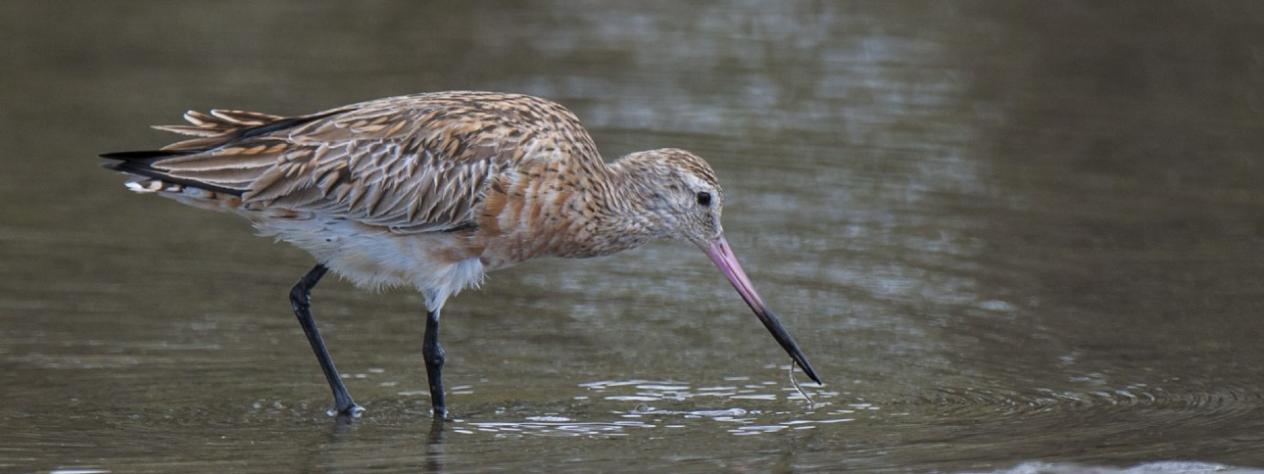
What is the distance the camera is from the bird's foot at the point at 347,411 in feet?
26.9

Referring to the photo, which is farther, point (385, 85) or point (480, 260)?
point (385, 85)

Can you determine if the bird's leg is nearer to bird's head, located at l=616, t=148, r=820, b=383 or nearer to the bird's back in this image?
the bird's back

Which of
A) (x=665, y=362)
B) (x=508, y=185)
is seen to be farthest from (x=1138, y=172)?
(x=508, y=185)

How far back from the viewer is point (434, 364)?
8477mm

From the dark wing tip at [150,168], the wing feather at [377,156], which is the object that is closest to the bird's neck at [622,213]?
the wing feather at [377,156]

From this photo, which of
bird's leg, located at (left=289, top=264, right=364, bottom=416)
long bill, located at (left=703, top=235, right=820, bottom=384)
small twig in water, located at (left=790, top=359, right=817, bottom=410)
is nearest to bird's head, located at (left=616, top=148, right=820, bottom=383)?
long bill, located at (left=703, top=235, right=820, bottom=384)

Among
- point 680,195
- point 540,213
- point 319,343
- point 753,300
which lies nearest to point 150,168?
point 319,343

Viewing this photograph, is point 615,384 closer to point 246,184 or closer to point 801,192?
point 246,184

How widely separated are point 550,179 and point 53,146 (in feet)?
15.8

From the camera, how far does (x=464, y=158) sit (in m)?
8.50

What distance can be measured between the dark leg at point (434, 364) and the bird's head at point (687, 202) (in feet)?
3.48

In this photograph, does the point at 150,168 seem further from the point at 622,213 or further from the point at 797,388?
the point at 797,388

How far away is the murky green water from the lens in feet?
25.8

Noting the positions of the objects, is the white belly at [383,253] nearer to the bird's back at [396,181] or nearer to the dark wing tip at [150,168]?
the bird's back at [396,181]
